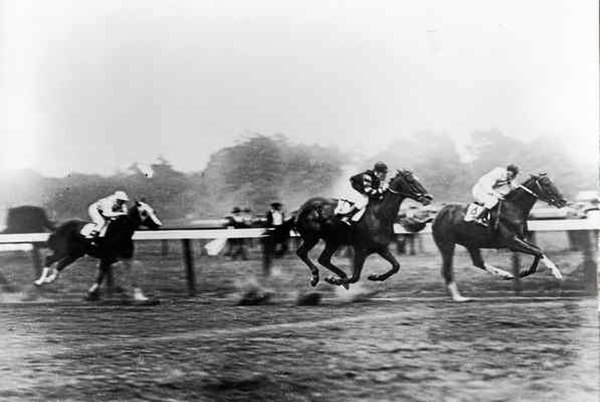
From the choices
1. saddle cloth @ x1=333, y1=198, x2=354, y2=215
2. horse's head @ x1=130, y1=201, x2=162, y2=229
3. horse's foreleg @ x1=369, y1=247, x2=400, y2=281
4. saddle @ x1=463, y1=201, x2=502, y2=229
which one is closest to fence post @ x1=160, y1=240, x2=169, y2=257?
horse's head @ x1=130, y1=201, x2=162, y2=229

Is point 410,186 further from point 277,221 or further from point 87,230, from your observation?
point 87,230

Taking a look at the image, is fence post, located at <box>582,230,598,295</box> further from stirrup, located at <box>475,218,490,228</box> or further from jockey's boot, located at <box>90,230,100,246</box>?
jockey's boot, located at <box>90,230,100,246</box>

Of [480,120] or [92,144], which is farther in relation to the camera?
[92,144]

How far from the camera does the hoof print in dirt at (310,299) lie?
4.33m

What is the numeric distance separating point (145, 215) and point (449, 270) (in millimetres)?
2149

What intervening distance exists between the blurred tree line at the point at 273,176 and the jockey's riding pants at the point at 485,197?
6 centimetres

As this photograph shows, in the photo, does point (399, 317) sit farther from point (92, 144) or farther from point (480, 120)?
point (92, 144)

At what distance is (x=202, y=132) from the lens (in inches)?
172

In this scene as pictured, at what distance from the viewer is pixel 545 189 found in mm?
4141

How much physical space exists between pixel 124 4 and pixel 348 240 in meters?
2.28

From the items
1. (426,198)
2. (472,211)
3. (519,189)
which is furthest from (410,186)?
(519,189)

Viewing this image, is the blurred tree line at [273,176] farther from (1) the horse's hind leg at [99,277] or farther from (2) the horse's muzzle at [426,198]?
(1) the horse's hind leg at [99,277]

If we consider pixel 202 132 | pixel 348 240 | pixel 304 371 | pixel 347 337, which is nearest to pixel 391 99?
pixel 348 240

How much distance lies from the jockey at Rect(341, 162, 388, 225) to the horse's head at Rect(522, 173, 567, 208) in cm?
95
